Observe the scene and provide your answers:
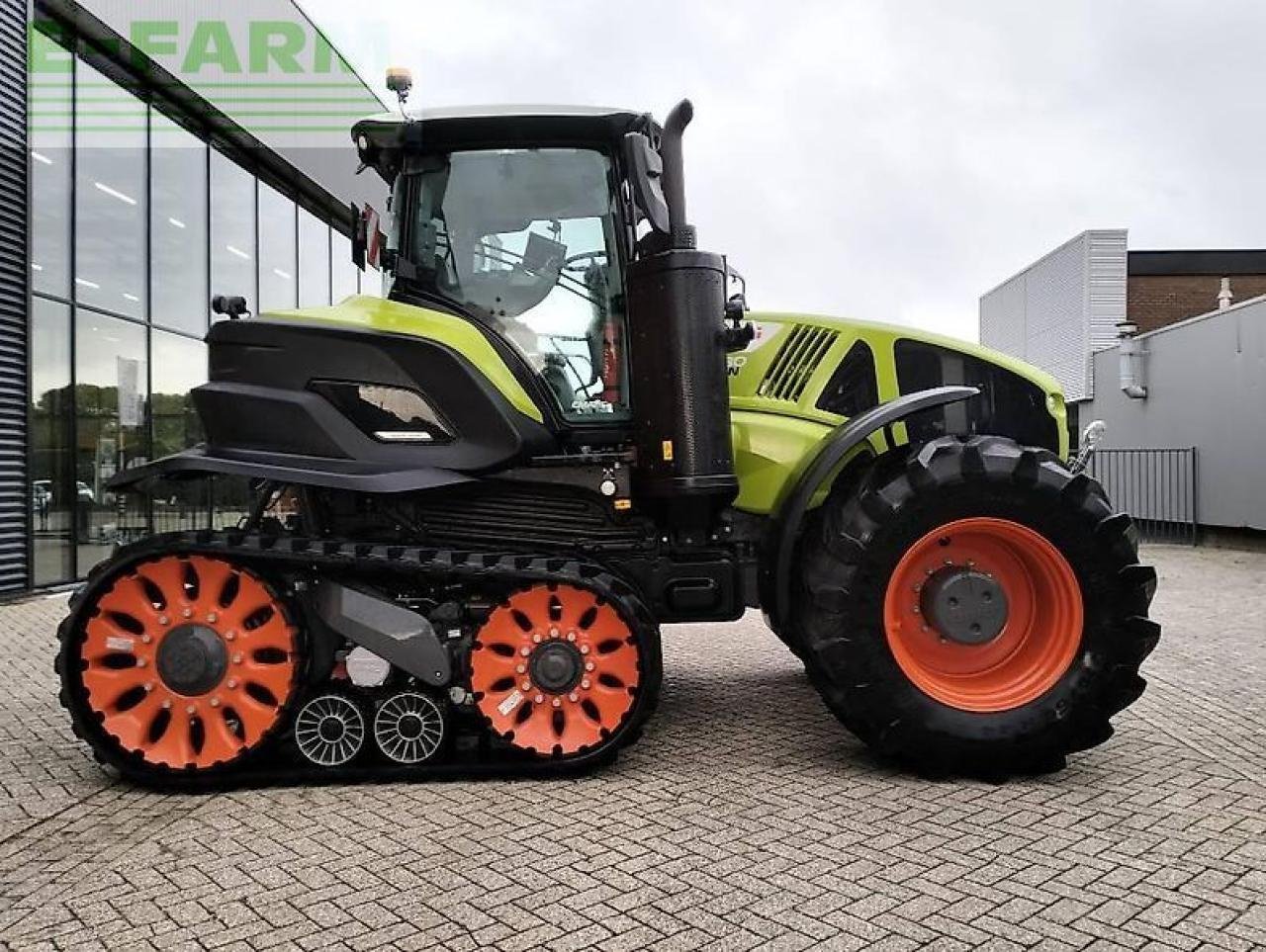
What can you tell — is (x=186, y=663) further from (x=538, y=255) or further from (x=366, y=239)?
(x=538, y=255)

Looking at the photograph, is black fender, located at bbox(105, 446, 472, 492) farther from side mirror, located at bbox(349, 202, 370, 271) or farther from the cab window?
side mirror, located at bbox(349, 202, 370, 271)

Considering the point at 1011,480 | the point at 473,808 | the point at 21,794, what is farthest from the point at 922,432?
the point at 21,794

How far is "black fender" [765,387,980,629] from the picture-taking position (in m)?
4.45

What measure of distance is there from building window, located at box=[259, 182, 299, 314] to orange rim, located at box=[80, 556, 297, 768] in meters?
12.5

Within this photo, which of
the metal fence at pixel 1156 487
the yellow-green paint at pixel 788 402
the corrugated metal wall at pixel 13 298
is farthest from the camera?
the metal fence at pixel 1156 487

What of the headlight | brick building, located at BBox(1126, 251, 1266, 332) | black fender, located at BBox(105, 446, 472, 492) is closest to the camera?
black fender, located at BBox(105, 446, 472, 492)


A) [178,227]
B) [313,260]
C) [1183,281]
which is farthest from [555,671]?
[1183,281]

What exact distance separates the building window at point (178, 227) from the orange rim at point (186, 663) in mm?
10128

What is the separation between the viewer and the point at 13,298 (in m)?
10.8

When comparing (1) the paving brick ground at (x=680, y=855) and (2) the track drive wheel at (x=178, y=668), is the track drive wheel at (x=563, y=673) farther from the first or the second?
(2) the track drive wheel at (x=178, y=668)

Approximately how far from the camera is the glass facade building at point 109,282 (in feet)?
37.0

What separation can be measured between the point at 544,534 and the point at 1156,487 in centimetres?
1640

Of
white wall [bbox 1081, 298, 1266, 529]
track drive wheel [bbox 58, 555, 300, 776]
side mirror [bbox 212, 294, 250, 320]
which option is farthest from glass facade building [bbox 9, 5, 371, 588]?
white wall [bbox 1081, 298, 1266, 529]

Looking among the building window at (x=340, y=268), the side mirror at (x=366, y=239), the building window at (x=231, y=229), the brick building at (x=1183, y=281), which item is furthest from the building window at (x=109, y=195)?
the brick building at (x=1183, y=281)
